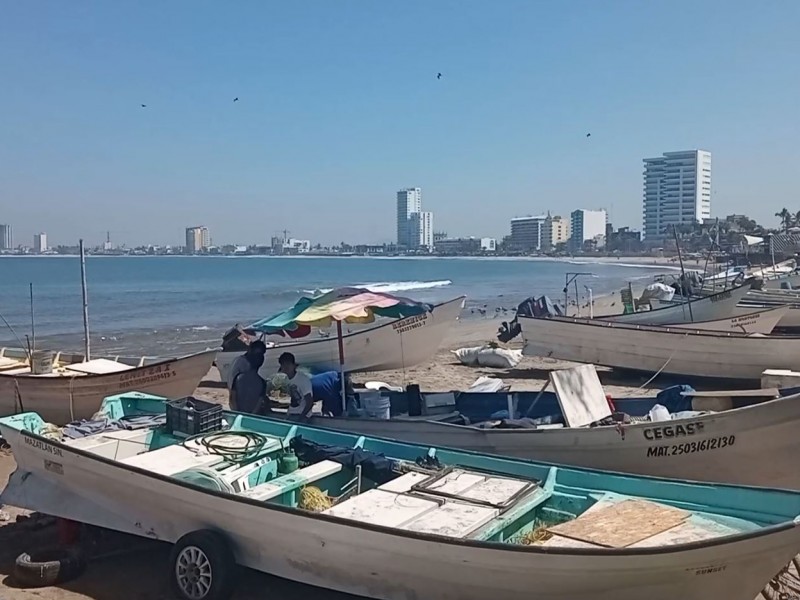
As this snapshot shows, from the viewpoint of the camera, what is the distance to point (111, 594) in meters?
6.42

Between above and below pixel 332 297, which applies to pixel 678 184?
above

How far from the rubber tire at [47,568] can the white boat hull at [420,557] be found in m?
0.45

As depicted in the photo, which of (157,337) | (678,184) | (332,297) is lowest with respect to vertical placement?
(157,337)

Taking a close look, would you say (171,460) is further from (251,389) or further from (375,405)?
(375,405)

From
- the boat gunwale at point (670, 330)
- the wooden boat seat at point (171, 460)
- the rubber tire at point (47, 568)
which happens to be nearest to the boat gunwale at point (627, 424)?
the wooden boat seat at point (171, 460)

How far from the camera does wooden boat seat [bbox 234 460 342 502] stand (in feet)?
20.5

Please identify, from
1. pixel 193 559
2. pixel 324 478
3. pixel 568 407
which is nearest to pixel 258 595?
pixel 193 559

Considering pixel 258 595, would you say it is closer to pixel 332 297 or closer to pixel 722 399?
pixel 332 297

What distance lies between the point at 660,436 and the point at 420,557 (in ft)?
12.3

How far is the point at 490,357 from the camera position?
1923 centimetres

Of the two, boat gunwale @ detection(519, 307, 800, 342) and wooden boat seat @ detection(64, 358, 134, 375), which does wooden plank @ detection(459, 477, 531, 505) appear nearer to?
wooden boat seat @ detection(64, 358, 134, 375)

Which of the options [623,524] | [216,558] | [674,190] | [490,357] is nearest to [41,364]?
[216,558]

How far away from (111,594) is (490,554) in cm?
362

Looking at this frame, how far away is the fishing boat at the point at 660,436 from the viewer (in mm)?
7367
